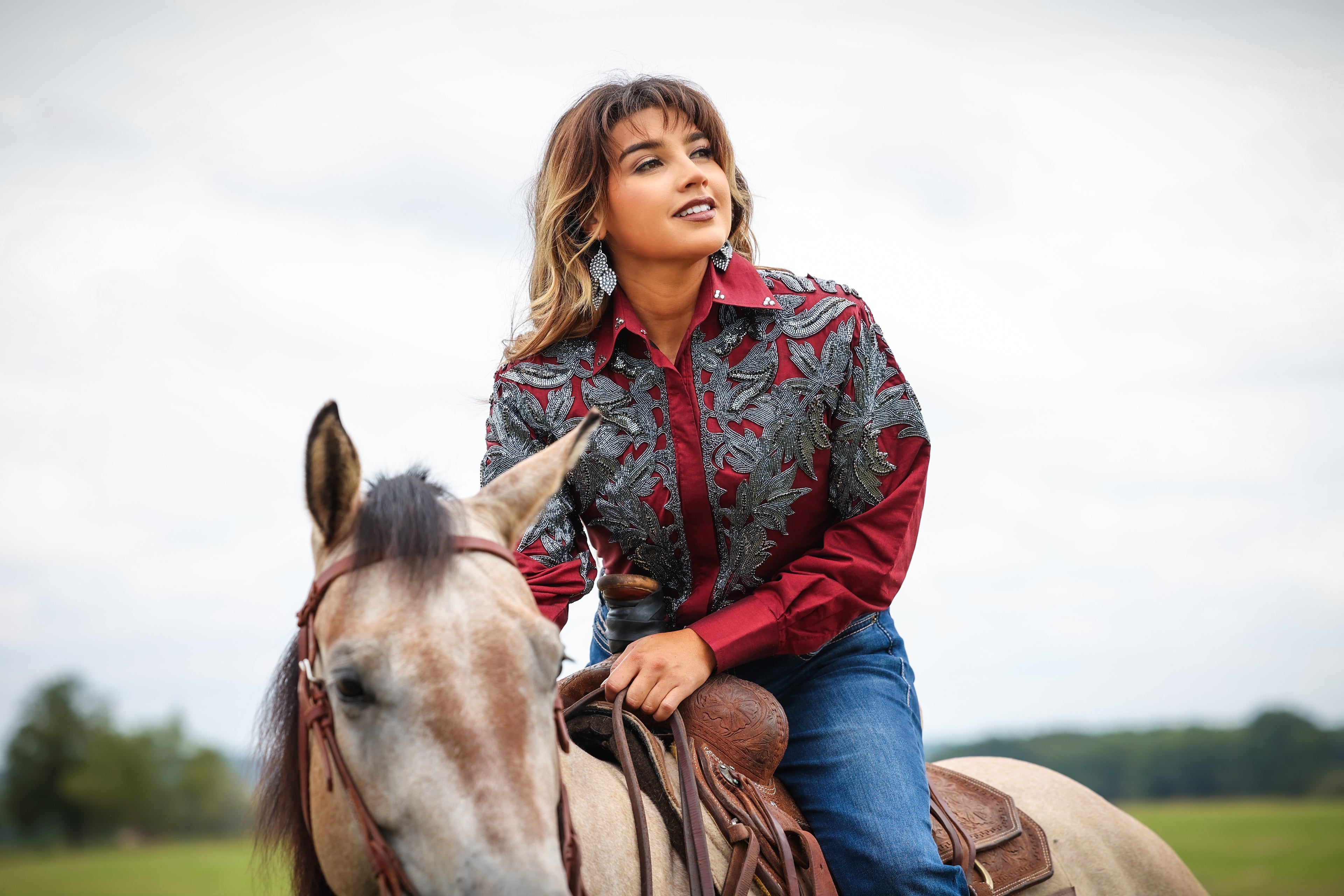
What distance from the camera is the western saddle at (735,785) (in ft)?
7.70

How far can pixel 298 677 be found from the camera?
6.92 feet

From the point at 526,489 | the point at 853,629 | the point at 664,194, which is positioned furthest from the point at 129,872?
the point at 526,489

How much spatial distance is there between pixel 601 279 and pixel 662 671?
1370 millimetres

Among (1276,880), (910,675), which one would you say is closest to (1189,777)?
(1276,880)

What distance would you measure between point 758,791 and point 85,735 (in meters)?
74.1

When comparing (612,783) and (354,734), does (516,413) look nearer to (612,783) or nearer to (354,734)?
(612,783)

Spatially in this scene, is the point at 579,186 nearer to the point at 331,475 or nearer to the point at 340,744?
the point at 331,475

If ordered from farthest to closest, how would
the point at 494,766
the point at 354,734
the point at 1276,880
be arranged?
1. the point at 1276,880
2. the point at 354,734
3. the point at 494,766

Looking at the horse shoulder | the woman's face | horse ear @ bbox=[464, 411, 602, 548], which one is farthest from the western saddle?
the woman's face

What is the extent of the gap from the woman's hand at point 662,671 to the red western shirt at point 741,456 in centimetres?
20

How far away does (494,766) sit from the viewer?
161 cm

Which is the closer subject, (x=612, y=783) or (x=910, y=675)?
(x=612, y=783)

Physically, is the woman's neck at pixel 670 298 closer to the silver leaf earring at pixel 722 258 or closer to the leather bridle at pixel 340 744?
the silver leaf earring at pixel 722 258

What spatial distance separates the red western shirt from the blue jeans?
21 centimetres
